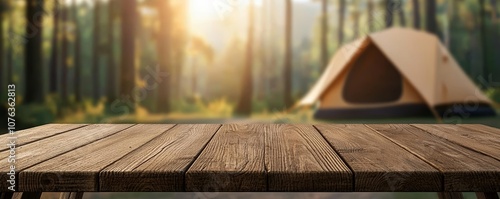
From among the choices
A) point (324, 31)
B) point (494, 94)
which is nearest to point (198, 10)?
point (324, 31)

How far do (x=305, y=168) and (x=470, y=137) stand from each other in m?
0.55

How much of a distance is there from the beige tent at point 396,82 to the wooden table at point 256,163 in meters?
5.22

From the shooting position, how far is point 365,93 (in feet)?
21.5

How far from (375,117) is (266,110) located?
463 cm

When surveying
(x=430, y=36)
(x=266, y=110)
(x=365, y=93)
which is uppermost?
(x=430, y=36)

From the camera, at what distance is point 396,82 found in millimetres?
6441

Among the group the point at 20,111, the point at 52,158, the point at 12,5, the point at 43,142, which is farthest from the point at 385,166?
the point at 12,5

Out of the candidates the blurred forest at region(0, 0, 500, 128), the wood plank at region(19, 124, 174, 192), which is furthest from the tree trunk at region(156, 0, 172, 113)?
the wood plank at region(19, 124, 174, 192)

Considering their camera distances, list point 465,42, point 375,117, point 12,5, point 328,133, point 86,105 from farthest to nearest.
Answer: point 465,42
point 12,5
point 86,105
point 375,117
point 328,133

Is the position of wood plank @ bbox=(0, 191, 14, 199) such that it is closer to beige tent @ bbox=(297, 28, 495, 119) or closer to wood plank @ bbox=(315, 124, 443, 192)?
wood plank @ bbox=(315, 124, 443, 192)

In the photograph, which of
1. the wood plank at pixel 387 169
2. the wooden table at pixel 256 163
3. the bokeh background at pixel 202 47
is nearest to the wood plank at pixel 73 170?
the wooden table at pixel 256 163

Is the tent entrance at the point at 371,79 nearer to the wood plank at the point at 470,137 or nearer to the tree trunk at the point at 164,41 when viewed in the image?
the tree trunk at the point at 164,41

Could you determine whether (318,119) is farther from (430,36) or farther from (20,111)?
(20,111)

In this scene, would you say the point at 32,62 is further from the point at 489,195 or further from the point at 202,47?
the point at 489,195
